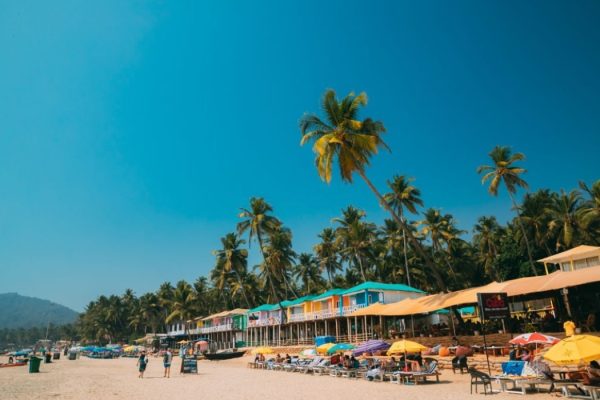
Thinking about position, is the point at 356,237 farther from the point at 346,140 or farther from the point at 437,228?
the point at 346,140

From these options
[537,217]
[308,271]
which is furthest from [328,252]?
[537,217]

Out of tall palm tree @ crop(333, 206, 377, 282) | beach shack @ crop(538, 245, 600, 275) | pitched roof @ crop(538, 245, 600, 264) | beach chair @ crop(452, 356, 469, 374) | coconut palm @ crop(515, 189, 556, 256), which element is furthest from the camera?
tall palm tree @ crop(333, 206, 377, 282)

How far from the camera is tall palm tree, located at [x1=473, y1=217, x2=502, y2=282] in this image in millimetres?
52531

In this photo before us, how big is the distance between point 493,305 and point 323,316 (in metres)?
28.4

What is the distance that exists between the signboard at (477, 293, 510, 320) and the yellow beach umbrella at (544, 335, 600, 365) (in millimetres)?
2618

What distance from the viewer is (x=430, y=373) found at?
15.2 meters

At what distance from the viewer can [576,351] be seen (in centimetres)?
986

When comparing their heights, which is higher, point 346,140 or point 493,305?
point 346,140

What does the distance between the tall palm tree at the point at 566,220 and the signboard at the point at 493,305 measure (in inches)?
1238

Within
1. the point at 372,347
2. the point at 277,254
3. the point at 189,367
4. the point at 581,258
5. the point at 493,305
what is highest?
the point at 277,254

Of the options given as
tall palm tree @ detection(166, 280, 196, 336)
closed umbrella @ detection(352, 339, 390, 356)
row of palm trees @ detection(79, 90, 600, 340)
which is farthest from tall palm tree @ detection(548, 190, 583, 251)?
tall palm tree @ detection(166, 280, 196, 336)

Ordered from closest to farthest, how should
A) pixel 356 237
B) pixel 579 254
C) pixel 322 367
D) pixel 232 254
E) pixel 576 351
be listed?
1. pixel 576 351
2. pixel 322 367
3. pixel 579 254
4. pixel 356 237
5. pixel 232 254

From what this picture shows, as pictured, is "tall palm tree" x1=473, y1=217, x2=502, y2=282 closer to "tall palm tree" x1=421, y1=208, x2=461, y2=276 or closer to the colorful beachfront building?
"tall palm tree" x1=421, y1=208, x2=461, y2=276

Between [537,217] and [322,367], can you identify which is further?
[537,217]
